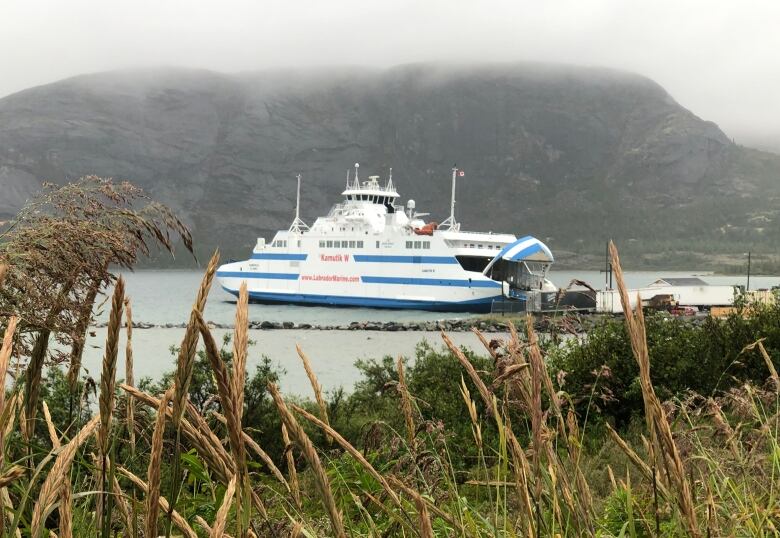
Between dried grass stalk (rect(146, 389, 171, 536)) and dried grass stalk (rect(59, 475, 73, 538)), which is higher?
dried grass stalk (rect(146, 389, 171, 536))

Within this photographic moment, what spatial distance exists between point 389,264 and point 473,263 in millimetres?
3786

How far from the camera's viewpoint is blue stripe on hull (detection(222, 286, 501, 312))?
32.1m

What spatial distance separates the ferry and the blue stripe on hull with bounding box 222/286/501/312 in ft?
0.15

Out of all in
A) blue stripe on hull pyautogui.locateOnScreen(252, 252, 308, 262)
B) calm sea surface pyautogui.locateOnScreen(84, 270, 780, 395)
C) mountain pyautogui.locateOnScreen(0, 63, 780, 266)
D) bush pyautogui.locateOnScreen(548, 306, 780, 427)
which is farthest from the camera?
mountain pyautogui.locateOnScreen(0, 63, 780, 266)

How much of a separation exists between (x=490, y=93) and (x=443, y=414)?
160 meters

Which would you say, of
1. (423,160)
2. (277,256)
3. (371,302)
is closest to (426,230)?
(371,302)

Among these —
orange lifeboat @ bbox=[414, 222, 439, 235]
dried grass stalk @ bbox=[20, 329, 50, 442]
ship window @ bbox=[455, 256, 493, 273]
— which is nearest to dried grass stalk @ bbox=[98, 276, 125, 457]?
dried grass stalk @ bbox=[20, 329, 50, 442]

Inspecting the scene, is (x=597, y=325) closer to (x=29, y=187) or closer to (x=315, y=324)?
(x=315, y=324)

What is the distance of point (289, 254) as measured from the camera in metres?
37.8

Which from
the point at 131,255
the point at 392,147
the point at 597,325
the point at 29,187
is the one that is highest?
the point at 392,147

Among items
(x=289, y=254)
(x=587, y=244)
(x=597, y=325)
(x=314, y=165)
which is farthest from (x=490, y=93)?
(x=597, y=325)

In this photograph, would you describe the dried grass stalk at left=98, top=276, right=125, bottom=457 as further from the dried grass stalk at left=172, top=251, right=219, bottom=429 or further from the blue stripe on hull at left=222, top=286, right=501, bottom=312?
the blue stripe on hull at left=222, top=286, right=501, bottom=312

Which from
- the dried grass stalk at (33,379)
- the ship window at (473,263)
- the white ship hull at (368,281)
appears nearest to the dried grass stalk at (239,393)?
the dried grass stalk at (33,379)

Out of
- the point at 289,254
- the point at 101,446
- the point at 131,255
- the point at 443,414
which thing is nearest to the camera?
the point at 101,446
